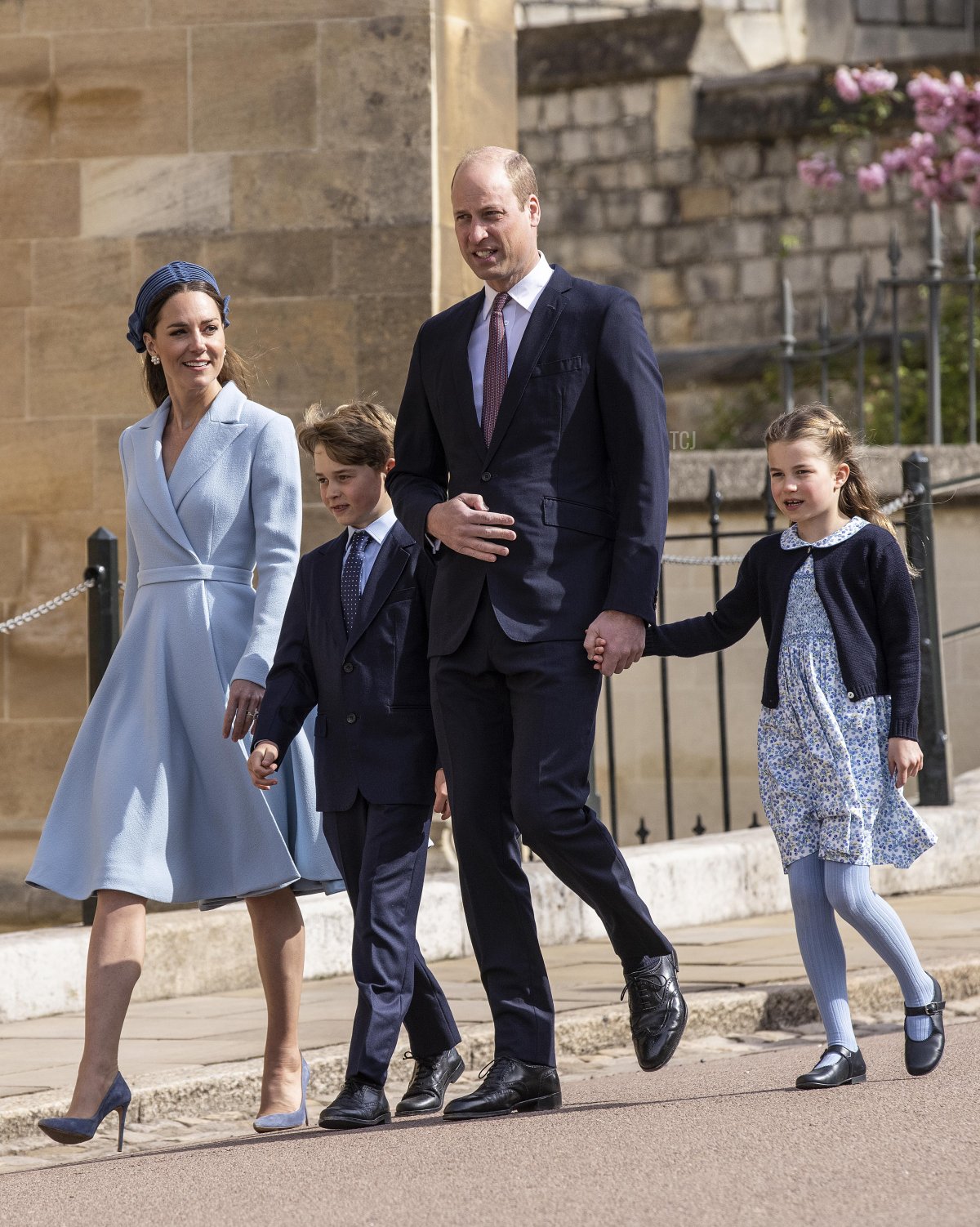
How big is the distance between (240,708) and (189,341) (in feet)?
2.62

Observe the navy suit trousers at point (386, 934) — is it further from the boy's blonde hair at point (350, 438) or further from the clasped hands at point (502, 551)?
the boy's blonde hair at point (350, 438)

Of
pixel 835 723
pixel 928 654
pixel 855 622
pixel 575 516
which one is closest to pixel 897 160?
pixel 928 654

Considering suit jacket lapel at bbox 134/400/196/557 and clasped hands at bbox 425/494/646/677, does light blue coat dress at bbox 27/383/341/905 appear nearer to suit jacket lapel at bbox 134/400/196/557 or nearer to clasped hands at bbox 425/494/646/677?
suit jacket lapel at bbox 134/400/196/557

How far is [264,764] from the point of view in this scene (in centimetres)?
451

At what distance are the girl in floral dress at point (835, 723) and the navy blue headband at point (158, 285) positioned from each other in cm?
123

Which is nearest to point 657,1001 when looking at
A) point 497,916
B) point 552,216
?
point 497,916

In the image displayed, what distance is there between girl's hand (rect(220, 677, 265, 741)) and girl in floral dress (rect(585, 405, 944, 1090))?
2.72ft

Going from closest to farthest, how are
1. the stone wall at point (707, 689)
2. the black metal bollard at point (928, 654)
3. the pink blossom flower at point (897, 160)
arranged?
1. the black metal bollard at point (928, 654)
2. the stone wall at point (707, 689)
3. the pink blossom flower at point (897, 160)

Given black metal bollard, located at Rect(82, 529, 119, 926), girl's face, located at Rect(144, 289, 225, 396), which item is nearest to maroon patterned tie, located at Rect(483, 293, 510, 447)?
girl's face, located at Rect(144, 289, 225, 396)

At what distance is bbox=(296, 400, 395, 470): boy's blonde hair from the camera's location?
190 inches

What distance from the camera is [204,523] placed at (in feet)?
15.5

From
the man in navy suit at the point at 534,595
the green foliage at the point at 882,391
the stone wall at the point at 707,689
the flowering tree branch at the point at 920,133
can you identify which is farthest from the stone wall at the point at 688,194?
the man in navy suit at the point at 534,595

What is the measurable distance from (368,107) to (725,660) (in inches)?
185

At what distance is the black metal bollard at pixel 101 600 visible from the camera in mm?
6656
